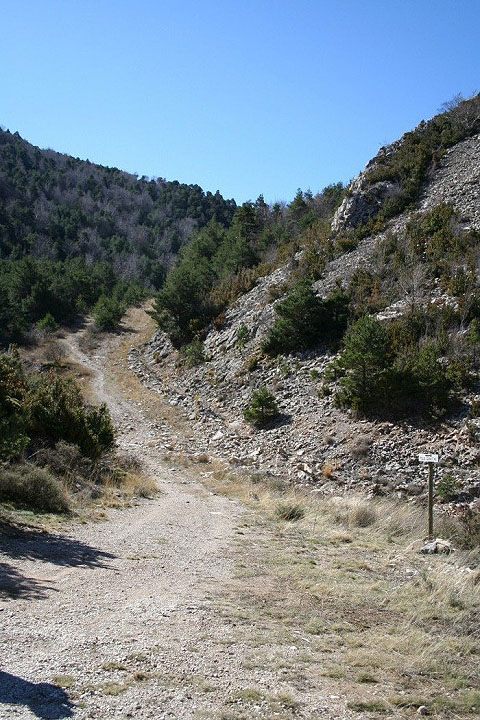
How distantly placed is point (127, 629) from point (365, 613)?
2.70m

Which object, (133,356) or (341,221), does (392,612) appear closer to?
(341,221)

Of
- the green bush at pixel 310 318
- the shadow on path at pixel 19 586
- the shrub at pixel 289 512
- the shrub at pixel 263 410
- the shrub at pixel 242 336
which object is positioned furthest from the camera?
the shrub at pixel 242 336

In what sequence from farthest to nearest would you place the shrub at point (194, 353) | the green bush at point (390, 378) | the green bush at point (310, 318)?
the shrub at point (194, 353) → the green bush at point (310, 318) → the green bush at point (390, 378)

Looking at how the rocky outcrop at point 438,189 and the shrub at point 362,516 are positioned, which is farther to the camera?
the rocky outcrop at point 438,189

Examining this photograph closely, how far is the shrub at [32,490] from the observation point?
10164mm

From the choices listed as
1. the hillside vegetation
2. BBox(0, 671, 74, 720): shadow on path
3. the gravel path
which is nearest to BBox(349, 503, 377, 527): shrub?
the gravel path

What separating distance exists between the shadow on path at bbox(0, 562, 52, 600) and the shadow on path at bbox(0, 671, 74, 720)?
1.84 metres

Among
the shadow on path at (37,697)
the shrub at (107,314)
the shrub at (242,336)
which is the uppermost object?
the shrub at (107,314)

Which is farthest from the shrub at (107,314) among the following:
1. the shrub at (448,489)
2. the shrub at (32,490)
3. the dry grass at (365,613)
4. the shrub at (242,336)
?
the dry grass at (365,613)

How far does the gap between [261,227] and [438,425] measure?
28.4 metres

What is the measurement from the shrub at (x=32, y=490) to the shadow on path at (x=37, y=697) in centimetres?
640

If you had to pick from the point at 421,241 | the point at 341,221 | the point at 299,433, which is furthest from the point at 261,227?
the point at 299,433

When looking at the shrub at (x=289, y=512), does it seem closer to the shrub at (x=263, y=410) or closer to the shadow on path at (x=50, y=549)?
the shadow on path at (x=50, y=549)

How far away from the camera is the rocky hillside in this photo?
15820 mm
